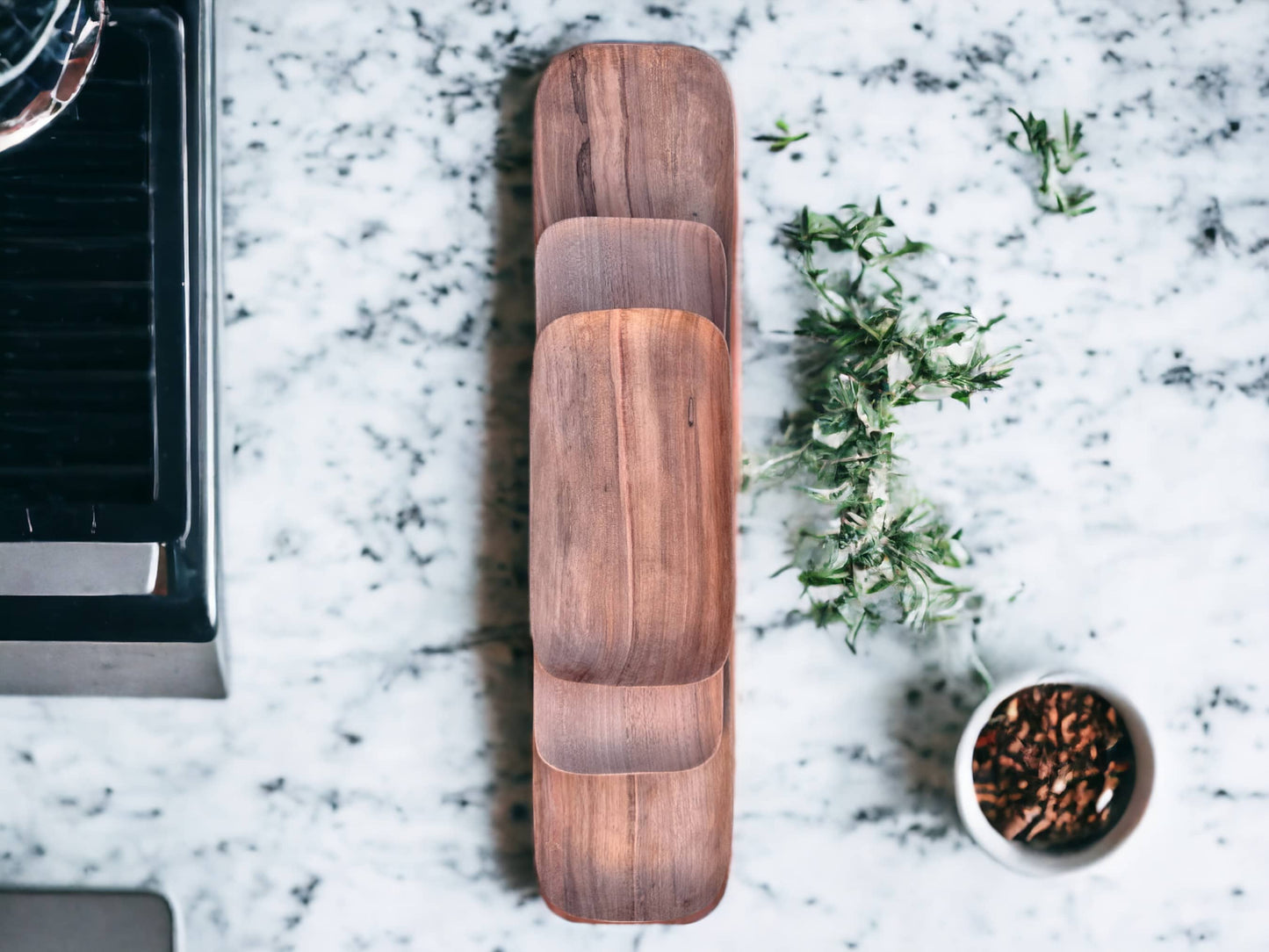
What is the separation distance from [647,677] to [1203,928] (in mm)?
472

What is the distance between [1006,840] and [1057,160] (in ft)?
1.56

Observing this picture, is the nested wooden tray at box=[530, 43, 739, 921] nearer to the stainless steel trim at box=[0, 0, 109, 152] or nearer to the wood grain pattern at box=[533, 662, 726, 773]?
the wood grain pattern at box=[533, 662, 726, 773]

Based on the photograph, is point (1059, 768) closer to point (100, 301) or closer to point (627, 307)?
point (627, 307)

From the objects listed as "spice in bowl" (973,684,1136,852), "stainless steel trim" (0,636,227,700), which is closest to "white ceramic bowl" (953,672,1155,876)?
"spice in bowl" (973,684,1136,852)

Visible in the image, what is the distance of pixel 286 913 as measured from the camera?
667 mm

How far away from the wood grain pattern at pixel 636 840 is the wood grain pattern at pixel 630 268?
26 cm

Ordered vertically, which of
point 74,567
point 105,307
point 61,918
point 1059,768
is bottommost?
point 61,918

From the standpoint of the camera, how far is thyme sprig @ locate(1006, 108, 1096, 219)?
25.4 inches

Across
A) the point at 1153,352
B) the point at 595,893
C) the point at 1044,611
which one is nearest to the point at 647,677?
the point at 595,893

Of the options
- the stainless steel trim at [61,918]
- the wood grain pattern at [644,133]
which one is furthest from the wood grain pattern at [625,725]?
the stainless steel trim at [61,918]

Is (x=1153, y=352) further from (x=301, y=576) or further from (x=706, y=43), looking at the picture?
(x=301, y=576)

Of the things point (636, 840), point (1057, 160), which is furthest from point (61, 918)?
point (1057, 160)

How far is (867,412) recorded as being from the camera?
59 centimetres

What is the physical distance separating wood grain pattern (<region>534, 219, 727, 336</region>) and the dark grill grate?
0.25 meters
